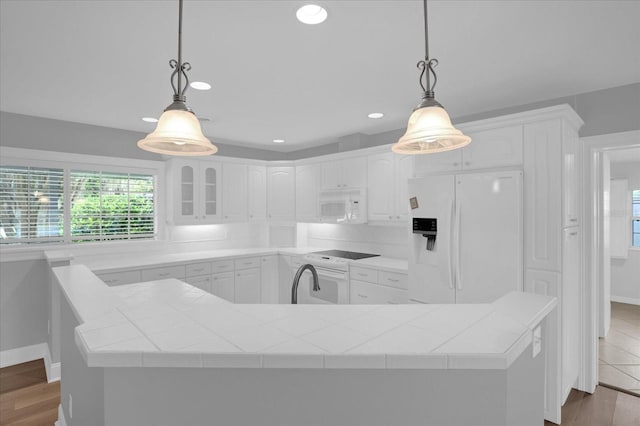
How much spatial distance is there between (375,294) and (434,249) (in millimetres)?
1003

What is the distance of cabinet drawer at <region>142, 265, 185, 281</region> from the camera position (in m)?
3.75

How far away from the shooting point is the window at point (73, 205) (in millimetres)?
3484

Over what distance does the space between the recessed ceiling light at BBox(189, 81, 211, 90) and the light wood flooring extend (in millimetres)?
4256

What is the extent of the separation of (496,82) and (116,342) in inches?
114

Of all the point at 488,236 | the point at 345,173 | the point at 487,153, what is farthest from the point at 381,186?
the point at 488,236

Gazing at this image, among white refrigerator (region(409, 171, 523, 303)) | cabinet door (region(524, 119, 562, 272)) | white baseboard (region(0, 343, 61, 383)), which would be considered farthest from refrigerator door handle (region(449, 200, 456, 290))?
white baseboard (region(0, 343, 61, 383))

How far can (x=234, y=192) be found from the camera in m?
4.82

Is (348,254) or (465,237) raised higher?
(465,237)

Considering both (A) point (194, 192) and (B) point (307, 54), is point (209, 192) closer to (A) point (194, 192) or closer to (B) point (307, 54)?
(A) point (194, 192)

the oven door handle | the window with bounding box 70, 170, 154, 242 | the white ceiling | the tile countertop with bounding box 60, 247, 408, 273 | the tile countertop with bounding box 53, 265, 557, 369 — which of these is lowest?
the oven door handle

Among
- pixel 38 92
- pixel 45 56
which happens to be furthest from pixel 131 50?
pixel 38 92

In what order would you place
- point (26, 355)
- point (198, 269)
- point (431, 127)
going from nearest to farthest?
point (431, 127)
point (26, 355)
point (198, 269)

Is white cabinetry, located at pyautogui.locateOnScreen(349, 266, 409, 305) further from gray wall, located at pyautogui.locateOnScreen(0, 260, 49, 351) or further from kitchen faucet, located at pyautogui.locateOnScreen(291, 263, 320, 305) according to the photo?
gray wall, located at pyautogui.locateOnScreen(0, 260, 49, 351)

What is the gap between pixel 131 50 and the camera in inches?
83.7
